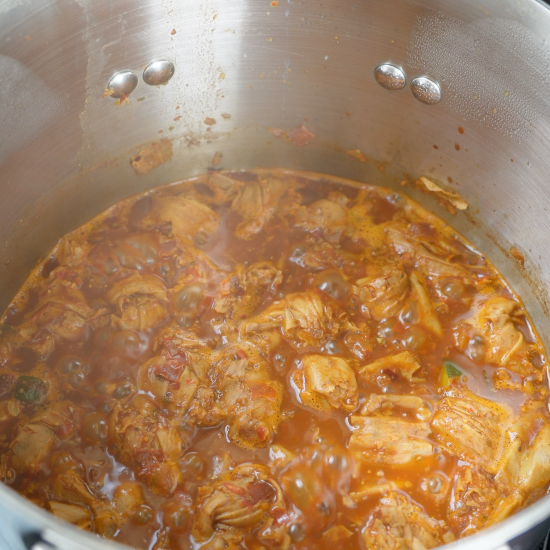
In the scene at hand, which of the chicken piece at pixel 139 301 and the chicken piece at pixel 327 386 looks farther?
the chicken piece at pixel 139 301

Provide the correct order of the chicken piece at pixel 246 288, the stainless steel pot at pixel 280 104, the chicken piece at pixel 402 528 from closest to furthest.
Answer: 1. the chicken piece at pixel 402 528
2. the stainless steel pot at pixel 280 104
3. the chicken piece at pixel 246 288

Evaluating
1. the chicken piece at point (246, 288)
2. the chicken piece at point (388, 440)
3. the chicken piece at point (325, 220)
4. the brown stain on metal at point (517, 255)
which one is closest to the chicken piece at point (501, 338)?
the brown stain on metal at point (517, 255)

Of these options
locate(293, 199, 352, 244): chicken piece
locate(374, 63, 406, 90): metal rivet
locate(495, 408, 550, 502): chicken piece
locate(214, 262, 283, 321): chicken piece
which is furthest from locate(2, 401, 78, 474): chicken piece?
locate(374, 63, 406, 90): metal rivet

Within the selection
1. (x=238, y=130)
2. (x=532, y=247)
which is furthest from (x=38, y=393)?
(x=532, y=247)

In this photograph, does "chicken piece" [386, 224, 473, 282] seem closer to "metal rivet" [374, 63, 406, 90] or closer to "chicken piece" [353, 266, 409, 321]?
"chicken piece" [353, 266, 409, 321]

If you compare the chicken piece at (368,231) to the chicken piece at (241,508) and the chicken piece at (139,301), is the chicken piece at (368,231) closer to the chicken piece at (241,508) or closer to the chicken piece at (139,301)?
the chicken piece at (139,301)

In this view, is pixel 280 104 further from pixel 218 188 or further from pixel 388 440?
pixel 388 440
